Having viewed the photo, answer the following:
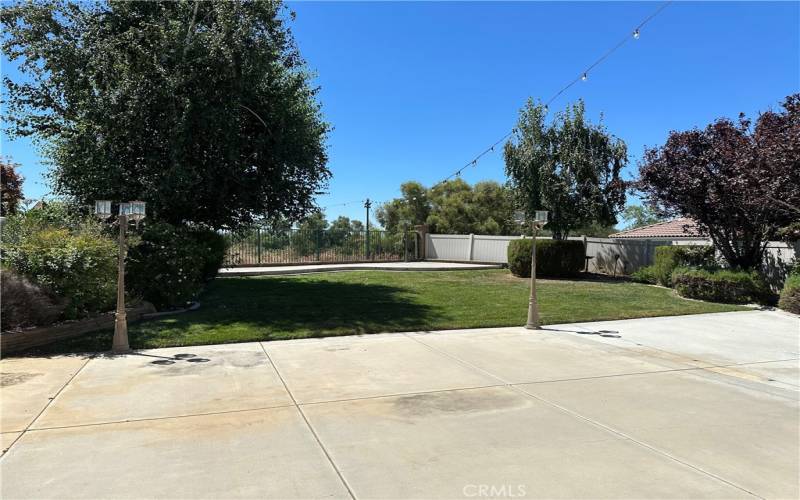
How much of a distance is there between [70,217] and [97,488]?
10713mm

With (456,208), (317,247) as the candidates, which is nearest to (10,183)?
(317,247)

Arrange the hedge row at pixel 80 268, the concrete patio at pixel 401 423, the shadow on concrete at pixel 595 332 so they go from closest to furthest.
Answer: the concrete patio at pixel 401 423
the hedge row at pixel 80 268
the shadow on concrete at pixel 595 332

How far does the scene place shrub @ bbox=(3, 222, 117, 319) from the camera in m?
7.98

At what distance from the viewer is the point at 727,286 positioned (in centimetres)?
1362

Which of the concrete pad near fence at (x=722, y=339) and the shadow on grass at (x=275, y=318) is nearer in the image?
the concrete pad near fence at (x=722, y=339)

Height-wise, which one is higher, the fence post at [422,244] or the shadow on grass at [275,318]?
the fence post at [422,244]

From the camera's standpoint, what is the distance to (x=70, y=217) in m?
12.1

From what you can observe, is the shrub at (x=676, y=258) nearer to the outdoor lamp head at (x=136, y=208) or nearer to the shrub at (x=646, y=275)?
the shrub at (x=646, y=275)

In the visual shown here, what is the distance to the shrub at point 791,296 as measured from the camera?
1206 centimetres

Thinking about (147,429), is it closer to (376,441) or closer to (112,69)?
(376,441)

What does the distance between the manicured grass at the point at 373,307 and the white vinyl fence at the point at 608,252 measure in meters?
2.90

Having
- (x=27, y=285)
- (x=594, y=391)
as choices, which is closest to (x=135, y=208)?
(x=27, y=285)

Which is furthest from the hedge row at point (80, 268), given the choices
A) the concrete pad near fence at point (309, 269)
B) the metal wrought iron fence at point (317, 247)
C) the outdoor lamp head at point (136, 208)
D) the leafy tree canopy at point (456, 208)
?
the leafy tree canopy at point (456, 208)

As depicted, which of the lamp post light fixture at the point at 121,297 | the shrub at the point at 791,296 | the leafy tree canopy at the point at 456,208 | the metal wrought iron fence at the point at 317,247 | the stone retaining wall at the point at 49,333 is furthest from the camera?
the leafy tree canopy at the point at 456,208
